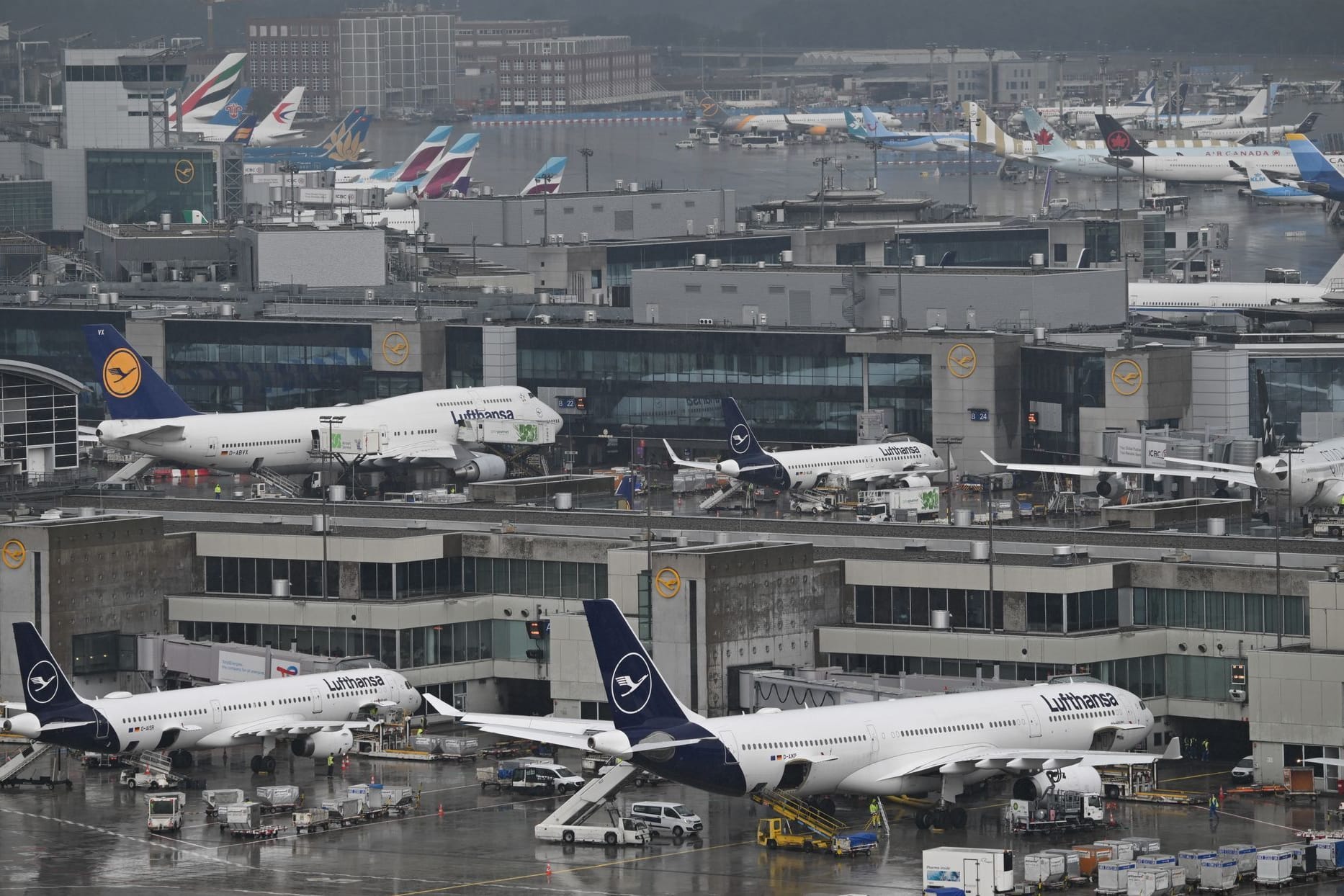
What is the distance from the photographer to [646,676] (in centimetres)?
7719

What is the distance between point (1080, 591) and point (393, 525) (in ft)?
96.5

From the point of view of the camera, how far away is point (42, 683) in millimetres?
85812

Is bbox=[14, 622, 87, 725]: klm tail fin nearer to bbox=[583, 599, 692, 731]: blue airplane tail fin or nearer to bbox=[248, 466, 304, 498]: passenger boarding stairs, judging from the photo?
bbox=[583, 599, 692, 731]: blue airplane tail fin

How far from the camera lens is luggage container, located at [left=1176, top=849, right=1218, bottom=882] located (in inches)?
2849

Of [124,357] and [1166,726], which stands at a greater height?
[124,357]

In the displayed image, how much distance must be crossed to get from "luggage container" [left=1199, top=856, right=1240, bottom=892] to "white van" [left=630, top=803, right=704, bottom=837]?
15.2 metres

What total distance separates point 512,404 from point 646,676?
7079 cm

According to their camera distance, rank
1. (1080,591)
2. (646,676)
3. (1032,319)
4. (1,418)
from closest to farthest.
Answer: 1. (646,676)
2. (1080,591)
3. (1,418)
4. (1032,319)

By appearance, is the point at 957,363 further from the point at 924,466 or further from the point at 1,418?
the point at 1,418

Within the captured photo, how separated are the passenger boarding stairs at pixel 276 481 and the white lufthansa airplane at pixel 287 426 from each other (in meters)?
0.31

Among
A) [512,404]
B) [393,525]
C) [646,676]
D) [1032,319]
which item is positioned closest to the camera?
[646,676]

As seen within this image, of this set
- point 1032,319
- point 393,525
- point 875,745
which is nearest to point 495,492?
point 393,525

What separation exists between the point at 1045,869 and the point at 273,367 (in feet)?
339

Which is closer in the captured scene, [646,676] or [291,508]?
[646,676]
